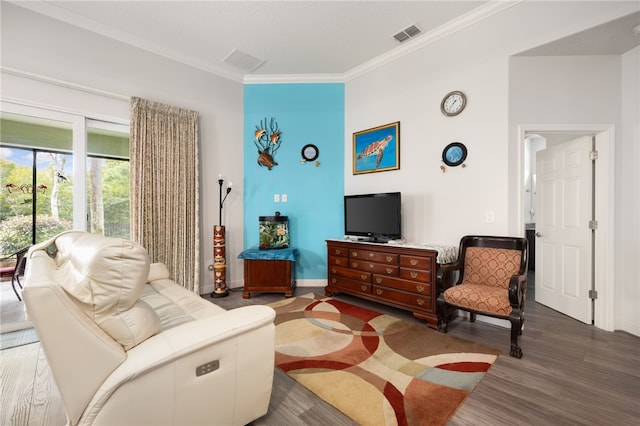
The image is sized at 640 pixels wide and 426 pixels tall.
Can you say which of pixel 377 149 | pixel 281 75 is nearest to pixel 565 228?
pixel 377 149

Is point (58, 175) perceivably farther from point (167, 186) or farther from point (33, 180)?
point (167, 186)

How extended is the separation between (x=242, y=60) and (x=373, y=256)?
10.5 ft

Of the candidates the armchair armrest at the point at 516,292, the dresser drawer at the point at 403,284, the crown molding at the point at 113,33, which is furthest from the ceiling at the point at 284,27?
the dresser drawer at the point at 403,284

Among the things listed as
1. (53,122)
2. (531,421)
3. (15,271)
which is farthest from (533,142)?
(15,271)

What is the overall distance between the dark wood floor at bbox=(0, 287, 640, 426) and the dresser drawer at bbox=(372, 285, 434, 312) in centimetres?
38

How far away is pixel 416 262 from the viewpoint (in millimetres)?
2879

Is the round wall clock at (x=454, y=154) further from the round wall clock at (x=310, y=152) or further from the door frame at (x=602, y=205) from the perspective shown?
the round wall clock at (x=310, y=152)

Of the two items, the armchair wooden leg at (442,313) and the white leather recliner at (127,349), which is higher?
the white leather recliner at (127,349)

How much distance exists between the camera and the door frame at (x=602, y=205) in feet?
8.95

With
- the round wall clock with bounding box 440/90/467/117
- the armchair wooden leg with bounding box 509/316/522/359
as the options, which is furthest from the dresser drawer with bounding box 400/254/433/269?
the round wall clock with bounding box 440/90/467/117

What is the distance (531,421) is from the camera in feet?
5.03

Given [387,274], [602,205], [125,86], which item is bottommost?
[387,274]

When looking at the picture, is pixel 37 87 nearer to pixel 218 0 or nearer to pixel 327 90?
pixel 218 0

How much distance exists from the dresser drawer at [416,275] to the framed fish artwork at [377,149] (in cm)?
142
